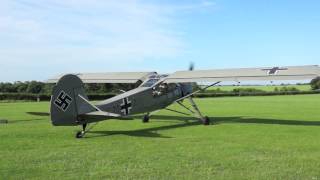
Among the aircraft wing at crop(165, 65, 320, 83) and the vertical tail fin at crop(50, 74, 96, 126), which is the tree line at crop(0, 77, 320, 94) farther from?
the vertical tail fin at crop(50, 74, 96, 126)

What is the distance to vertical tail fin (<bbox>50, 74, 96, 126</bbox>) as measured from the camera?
39.8 ft

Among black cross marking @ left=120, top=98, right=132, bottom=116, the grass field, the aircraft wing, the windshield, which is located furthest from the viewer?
the windshield

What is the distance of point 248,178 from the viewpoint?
6.92 m

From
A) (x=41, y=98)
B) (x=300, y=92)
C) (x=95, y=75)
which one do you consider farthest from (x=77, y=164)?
(x=300, y=92)

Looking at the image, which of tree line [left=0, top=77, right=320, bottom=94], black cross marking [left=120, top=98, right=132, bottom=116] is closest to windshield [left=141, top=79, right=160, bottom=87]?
black cross marking [left=120, top=98, right=132, bottom=116]

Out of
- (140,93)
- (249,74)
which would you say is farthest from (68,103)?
(249,74)

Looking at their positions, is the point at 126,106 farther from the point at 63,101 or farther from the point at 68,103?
the point at 63,101

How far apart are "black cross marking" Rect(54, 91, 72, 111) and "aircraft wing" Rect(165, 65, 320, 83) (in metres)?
5.26

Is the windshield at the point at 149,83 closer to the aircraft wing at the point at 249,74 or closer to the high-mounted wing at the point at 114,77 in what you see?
the aircraft wing at the point at 249,74

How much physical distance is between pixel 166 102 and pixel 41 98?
111 feet

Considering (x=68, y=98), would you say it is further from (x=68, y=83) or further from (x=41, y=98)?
(x=41, y=98)

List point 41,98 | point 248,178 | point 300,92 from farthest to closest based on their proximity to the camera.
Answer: point 300,92
point 41,98
point 248,178

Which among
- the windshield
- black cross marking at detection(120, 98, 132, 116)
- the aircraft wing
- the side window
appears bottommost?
black cross marking at detection(120, 98, 132, 116)

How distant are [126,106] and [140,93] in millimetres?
1093
